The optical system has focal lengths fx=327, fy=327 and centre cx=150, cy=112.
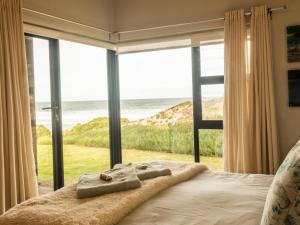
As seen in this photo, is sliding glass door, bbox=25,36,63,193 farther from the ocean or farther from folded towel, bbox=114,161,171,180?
folded towel, bbox=114,161,171,180

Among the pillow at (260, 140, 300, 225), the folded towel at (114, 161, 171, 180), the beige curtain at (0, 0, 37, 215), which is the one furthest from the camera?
the beige curtain at (0, 0, 37, 215)

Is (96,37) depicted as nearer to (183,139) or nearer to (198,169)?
(183,139)

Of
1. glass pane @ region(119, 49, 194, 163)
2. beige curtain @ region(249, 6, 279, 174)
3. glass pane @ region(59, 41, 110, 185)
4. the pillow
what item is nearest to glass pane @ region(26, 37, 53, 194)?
glass pane @ region(59, 41, 110, 185)

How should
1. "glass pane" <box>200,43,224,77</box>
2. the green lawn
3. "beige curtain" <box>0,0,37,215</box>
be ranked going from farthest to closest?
1. "glass pane" <box>200,43,224,77</box>
2. the green lawn
3. "beige curtain" <box>0,0,37,215</box>

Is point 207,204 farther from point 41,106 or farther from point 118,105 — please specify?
point 118,105

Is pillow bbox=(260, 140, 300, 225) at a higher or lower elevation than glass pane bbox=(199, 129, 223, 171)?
higher

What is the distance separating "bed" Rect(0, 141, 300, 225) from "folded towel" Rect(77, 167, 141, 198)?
0.14ft

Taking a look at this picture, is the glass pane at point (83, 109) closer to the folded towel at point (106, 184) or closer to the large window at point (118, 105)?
the large window at point (118, 105)

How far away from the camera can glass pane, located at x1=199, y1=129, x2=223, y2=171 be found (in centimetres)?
380

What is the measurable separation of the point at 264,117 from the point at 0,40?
2547 millimetres

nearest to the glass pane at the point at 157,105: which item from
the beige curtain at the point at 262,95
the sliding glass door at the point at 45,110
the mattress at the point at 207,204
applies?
the beige curtain at the point at 262,95

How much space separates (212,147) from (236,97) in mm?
734

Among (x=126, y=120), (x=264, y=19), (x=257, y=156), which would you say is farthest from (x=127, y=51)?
(x=257, y=156)

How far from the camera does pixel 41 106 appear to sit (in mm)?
3447
